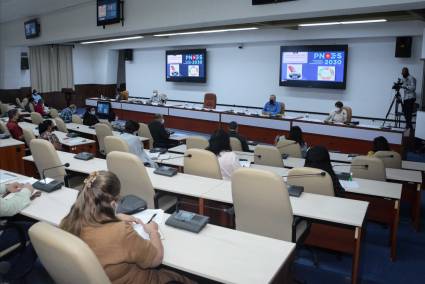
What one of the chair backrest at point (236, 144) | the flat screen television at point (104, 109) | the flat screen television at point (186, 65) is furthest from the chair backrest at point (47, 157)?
the flat screen television at point (186, 65)

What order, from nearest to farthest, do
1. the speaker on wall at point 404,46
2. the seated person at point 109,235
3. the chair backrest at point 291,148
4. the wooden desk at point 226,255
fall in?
1. the seated person at point 109,235
2. the wooden desk at point 226,255
3. the chair backrest at point 291,148
4. the speaker on wall at point 404,46

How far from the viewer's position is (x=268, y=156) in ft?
15.4

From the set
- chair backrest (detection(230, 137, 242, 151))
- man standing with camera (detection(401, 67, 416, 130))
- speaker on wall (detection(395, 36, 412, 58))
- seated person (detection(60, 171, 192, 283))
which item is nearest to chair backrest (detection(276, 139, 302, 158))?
chair backrest (detection(230, 137, 242, 151))

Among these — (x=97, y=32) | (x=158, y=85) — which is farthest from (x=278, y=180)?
(x=158, y=85)

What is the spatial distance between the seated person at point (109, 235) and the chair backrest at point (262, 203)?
1.01m

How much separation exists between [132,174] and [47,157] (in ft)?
4.00

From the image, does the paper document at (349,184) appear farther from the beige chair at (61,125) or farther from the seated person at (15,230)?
the beige chair at (61,125)

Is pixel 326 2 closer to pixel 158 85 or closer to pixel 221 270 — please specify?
pixel 221 270

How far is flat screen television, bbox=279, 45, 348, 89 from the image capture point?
957 cm

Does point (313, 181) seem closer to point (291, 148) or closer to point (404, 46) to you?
point (291, 148)

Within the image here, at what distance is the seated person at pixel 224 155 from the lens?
3.83 meters

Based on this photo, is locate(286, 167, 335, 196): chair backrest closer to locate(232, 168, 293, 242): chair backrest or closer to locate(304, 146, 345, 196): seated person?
locate(304, 146, 345, 196): seated person

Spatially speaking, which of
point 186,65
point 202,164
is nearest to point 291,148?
point 202,164

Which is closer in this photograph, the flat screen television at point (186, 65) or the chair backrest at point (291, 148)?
the chair backrest at point (291, 148)
